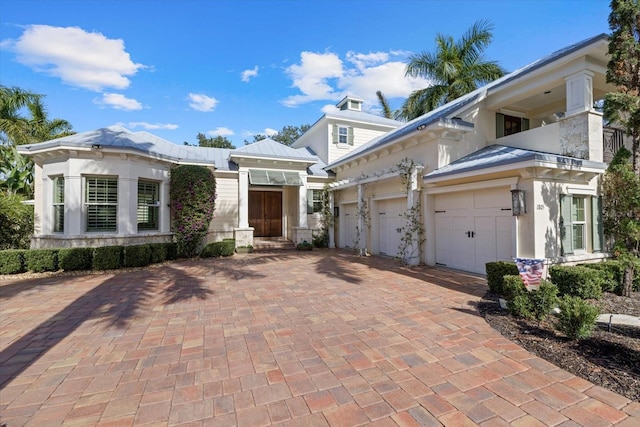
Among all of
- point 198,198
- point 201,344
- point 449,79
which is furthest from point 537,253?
point 449,79

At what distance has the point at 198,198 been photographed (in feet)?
36.9

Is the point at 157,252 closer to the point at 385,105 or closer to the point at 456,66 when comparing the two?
the point at 456,66

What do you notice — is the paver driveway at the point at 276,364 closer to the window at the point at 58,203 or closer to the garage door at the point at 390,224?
the window at the point at 58,203

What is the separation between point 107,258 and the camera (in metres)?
9.09

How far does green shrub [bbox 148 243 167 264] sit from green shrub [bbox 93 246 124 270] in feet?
3.19

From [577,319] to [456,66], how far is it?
1707cm

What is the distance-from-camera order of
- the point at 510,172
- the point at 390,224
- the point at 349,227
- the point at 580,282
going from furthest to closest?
the point at 349,227
the point at 390,224
the point at 510,172
the point at 580,282

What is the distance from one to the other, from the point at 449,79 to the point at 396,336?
17.3 metres

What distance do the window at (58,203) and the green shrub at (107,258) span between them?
2.24m

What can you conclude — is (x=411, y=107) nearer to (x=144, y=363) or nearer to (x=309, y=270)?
(x=309, y=270)

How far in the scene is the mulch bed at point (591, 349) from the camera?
2.96m

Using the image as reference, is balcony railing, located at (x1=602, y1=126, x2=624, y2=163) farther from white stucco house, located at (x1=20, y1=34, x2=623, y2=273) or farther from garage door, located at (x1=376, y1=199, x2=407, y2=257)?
garage door, located at (x1=376, y1=199, x2=407, y2=257)

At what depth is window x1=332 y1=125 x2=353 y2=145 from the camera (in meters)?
16.8

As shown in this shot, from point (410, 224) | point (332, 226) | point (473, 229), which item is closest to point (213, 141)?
point (332, 226)
